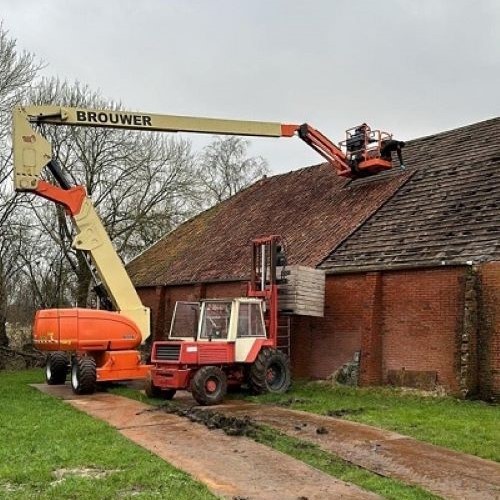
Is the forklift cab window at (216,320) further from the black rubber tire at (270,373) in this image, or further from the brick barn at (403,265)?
the brick barn at (403,265)

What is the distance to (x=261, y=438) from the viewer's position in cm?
1058

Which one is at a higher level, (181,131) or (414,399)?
(181,131)

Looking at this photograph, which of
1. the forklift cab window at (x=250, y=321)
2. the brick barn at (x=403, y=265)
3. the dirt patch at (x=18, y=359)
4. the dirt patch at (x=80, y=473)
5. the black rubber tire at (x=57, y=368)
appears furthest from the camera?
the dirt patch at (x=18, y=359)

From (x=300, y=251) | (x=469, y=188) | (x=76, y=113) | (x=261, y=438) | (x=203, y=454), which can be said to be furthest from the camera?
(x=300, y=251)

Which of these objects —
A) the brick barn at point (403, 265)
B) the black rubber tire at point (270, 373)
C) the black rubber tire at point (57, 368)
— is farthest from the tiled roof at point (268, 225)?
the black rubber tire at point (57, 368)

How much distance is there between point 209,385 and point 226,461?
18.5ft

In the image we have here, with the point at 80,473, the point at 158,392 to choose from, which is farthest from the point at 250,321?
the point at 80,473

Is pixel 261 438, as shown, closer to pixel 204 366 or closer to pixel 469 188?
pixel 204 366

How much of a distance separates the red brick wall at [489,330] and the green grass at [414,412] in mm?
589

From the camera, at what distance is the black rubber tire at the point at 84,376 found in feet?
54.9

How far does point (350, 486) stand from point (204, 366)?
748cm

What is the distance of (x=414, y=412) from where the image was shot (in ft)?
42.0

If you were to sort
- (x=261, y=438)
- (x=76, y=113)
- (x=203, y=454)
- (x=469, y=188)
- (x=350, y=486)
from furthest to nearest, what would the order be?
1. (x=469, y=188)
2. (x=76, y=113)
3. (x=261, y=438)
4. (x=203, y=454)
5. (x=350, y=486)

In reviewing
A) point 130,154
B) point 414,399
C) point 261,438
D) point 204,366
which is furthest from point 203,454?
point 130,154
